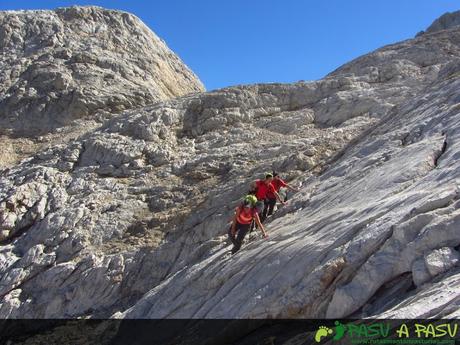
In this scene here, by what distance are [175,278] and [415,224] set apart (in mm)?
6598

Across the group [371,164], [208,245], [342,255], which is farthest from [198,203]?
[342,255]

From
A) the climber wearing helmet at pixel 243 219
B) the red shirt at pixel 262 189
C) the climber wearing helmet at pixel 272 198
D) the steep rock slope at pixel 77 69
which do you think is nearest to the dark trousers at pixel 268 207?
the climber wearing helmet at pixel 272 198

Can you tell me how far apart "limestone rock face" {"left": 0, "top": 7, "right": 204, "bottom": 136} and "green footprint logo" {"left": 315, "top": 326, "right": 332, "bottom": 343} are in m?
24.3

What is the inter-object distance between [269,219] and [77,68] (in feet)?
72.7

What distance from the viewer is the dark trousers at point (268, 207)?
558 inches

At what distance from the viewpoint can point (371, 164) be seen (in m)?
13.6

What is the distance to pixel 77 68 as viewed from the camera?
32.6 metres

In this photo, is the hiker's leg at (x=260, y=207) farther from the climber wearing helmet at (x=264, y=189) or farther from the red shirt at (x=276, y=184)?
the red shirt at (x=276, y=184)

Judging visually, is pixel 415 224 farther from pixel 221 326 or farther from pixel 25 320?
pixel 25 320

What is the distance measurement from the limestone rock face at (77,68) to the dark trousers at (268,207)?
18.5m

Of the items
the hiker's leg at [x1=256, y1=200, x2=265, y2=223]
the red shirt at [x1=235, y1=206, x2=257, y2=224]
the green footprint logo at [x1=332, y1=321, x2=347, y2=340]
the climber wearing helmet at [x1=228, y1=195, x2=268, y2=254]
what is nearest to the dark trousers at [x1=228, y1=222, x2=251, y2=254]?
the climber wearing helmet at [x1=228, y1=195, x2=268, y2=254]

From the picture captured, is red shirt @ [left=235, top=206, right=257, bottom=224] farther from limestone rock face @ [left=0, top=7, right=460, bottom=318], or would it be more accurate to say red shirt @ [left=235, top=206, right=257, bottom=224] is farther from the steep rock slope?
the steep rock slope

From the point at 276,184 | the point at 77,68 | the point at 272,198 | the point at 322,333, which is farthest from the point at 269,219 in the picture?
the point at 77,68

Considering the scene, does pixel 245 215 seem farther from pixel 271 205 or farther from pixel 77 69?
pixel 77 69
